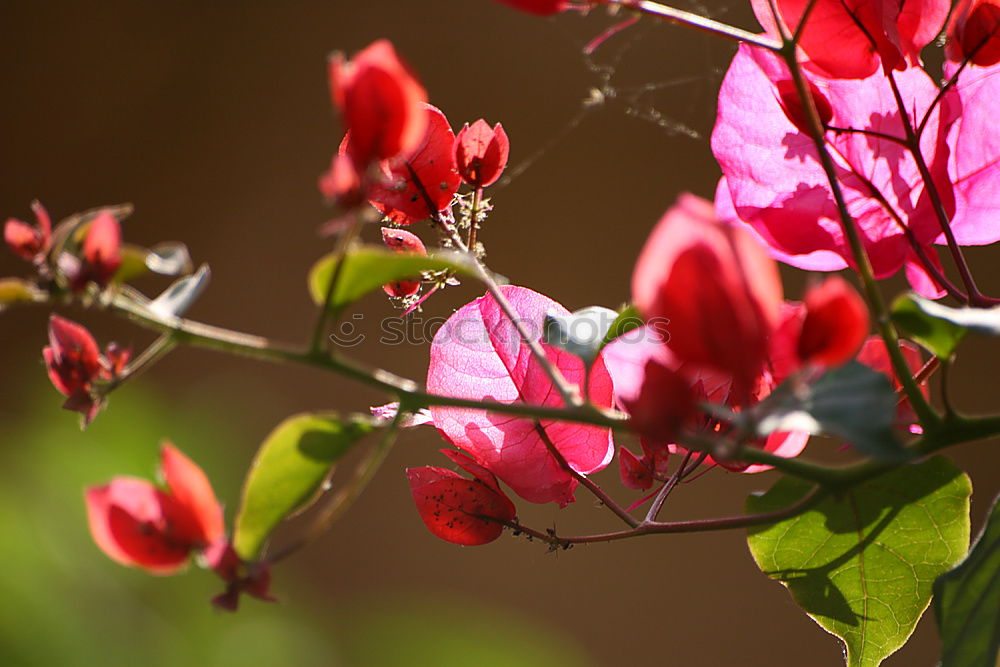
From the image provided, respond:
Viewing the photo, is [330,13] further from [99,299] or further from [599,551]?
[99,299]

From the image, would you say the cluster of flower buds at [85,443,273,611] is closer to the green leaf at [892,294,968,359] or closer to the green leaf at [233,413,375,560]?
the green leaf at [233,413,375,560]

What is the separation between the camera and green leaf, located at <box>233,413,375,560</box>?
0.91ft

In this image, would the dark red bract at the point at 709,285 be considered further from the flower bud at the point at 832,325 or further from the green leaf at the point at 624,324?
the green leaf at the point at 624,324

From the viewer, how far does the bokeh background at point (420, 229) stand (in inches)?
78.0

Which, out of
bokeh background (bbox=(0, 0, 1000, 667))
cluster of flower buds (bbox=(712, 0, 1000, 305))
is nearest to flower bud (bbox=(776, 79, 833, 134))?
cluster of flower buds (bbox=(712, 0, 1000, 305))

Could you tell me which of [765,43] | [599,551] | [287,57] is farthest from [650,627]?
[765,43]

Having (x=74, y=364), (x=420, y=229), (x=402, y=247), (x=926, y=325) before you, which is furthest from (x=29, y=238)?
(x=420, y=229)

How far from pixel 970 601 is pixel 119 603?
42cm

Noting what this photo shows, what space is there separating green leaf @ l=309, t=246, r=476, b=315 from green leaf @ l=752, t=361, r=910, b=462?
96 millimetres

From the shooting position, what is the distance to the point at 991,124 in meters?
0.41

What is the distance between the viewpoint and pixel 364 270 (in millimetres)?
280

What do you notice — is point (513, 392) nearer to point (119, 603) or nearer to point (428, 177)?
point (428, 177)

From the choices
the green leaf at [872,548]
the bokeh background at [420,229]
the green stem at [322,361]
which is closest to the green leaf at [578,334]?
the green stem at [322,361]

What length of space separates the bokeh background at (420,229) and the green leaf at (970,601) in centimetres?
137
